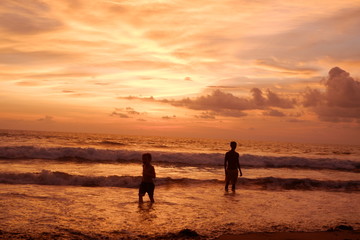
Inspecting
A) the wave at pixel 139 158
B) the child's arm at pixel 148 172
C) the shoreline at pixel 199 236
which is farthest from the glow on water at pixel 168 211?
the wave at pixel 139 158

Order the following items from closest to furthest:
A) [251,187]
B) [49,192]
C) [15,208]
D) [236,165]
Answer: [15,208] < [49,192] < [236,165] < [251,187]

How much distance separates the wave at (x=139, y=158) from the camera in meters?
27.4

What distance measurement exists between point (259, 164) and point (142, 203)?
2201 cm

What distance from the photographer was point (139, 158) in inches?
1186

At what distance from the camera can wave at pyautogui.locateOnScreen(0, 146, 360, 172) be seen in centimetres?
2736

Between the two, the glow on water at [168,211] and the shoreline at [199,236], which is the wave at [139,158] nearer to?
the glow on water at [168,211]

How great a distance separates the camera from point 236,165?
14.7 metres

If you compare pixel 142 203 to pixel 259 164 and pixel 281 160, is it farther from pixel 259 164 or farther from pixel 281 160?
pixel 281 160

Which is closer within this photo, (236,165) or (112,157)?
(236,165)

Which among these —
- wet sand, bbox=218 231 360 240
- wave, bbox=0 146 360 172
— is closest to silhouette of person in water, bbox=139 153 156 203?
wet sand, bbox=218 231 360 240

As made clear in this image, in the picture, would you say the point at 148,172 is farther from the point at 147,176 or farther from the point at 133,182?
the point at 133,182

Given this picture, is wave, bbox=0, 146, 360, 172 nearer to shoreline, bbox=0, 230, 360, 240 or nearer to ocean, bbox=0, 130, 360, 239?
ocean, bbox=0, 130, 360, 239

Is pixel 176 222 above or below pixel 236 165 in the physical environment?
below

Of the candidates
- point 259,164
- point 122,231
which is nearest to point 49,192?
point 122,231
